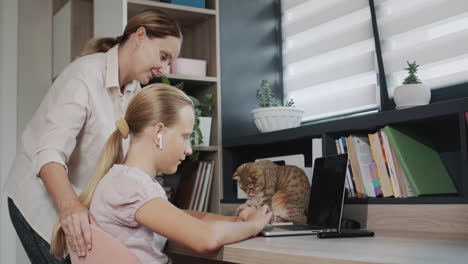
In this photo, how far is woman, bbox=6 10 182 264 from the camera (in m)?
1.47

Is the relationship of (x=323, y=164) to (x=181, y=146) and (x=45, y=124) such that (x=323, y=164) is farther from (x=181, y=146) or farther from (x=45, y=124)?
(x=45, y=124)

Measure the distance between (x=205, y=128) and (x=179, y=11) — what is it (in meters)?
0.59

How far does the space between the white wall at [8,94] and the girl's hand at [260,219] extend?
1807 millimetres

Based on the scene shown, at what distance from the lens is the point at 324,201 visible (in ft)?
5.76

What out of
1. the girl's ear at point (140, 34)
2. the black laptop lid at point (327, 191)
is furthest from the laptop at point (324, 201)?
the girl's ear at point (140, 34)

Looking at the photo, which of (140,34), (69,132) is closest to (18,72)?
(140,34)

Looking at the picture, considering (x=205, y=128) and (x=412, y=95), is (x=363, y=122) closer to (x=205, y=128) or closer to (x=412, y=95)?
(x=412, y=95)

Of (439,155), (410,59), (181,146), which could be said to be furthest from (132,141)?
(410,59)

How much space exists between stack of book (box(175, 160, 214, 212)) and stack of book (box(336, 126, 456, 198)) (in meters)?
0.88

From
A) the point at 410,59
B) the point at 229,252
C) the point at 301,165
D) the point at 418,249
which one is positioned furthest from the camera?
the point at 301,165

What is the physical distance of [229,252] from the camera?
1278mm

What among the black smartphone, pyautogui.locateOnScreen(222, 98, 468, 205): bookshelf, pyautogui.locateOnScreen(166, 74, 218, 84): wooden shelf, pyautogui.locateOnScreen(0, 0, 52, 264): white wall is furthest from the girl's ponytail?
pyautogui.locateOnScreen(0, 0, 52, 264): white wall

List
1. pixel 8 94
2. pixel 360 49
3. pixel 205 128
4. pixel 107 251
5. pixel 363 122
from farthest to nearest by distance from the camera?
pixel 8 94 → pixel 205 128 → pixel 360 49 → pixel 363 122 → pixel 107 251

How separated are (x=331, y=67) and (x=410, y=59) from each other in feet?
1.59
